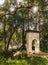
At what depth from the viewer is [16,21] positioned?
2920cm

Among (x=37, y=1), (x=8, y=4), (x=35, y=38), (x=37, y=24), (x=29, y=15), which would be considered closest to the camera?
(x=37, y=1)

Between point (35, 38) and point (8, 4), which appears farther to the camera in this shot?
point (35, 38)

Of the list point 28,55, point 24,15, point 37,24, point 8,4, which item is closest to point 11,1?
point 8,4

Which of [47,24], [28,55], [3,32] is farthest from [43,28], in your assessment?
[28,55]

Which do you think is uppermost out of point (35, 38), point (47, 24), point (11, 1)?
point (11, 1)

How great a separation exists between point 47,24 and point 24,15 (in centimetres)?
466

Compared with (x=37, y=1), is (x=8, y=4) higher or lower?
higher

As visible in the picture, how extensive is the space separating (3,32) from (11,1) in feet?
26.1

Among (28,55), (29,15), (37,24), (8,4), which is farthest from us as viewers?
(37,24)

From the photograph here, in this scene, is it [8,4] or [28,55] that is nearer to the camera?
[28,55]

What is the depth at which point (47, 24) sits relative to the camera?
31562 millimetres

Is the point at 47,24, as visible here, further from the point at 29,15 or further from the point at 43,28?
the point at 29,15

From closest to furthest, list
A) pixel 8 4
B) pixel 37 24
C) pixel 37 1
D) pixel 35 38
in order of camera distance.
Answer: pixel 37 1, pixel 8 4, pixel 35 38, pixel 37 24

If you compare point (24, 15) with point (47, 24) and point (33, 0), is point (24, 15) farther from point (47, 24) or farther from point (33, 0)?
point (33, 0)
